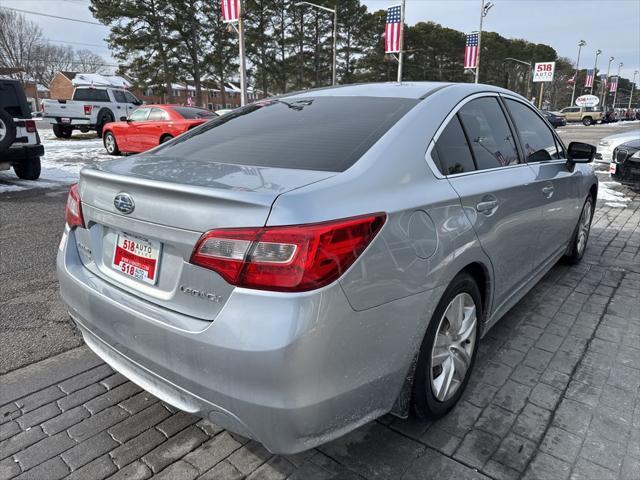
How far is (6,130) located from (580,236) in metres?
8.48

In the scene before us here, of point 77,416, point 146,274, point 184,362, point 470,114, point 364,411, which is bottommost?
point 77,416

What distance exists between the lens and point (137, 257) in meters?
1.95

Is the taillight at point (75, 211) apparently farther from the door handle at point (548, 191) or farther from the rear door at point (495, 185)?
the door handle at point (548, 191)

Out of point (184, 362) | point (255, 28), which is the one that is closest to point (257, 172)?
point (184, 362)

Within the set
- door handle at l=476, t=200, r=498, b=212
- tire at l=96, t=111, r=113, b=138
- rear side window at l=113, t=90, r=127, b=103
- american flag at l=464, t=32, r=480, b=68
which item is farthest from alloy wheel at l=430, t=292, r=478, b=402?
american flag at l=464, t=32, r=480, b=68

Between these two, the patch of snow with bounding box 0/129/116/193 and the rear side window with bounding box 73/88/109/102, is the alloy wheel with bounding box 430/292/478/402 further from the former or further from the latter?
the rear side window with bounding box 73/88/109/102

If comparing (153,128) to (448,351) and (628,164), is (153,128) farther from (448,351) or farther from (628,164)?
(448,351)

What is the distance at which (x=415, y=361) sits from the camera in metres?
2.02

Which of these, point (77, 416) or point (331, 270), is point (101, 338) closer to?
point (77, 416)

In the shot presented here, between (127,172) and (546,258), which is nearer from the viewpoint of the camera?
(127,172)

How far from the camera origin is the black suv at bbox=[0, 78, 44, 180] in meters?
7.77

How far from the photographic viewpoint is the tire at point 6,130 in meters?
7.73

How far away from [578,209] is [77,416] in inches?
161

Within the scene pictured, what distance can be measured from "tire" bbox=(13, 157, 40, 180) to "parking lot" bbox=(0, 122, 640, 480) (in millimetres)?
6265
